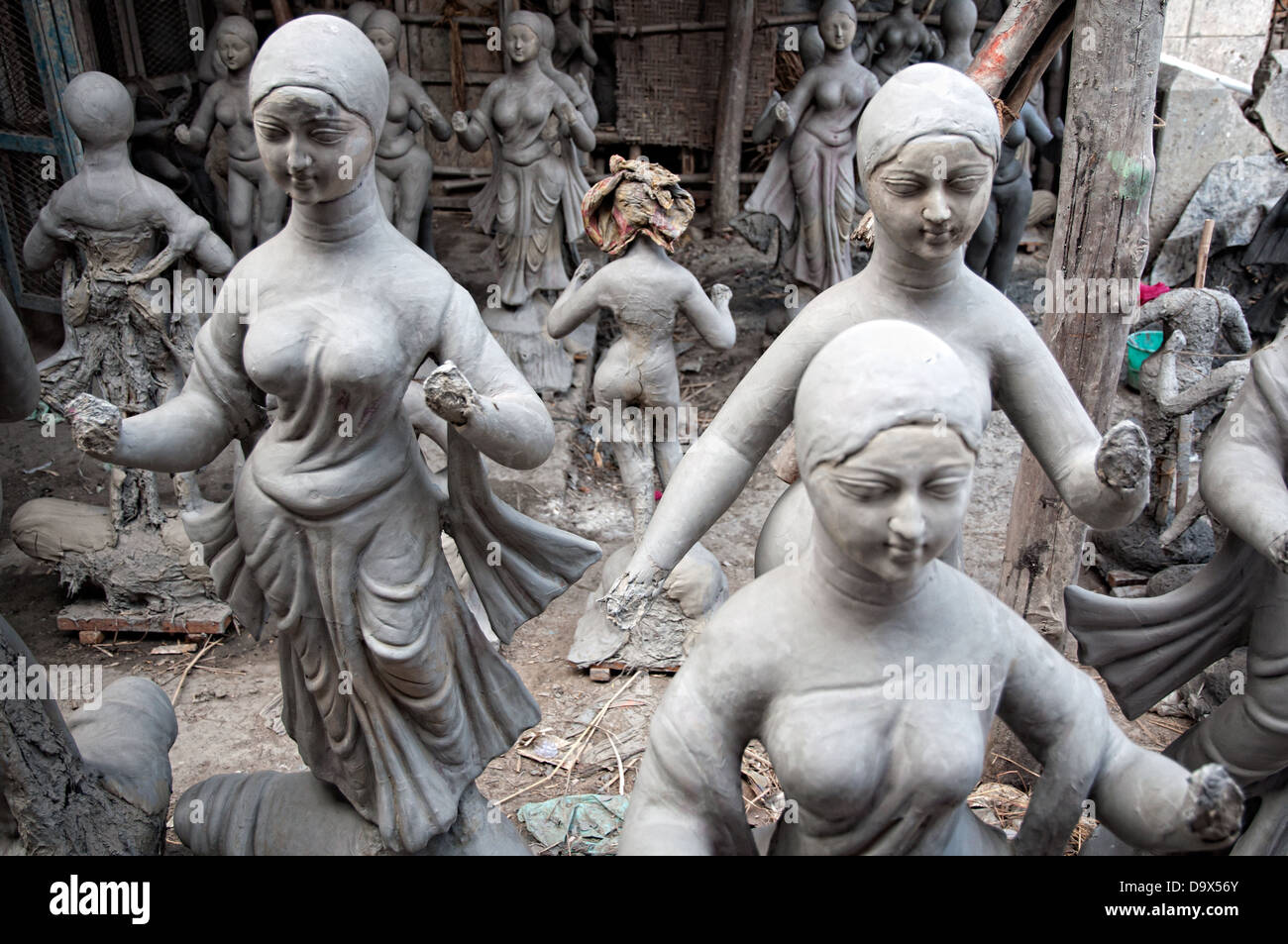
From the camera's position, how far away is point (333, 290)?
9.43ft

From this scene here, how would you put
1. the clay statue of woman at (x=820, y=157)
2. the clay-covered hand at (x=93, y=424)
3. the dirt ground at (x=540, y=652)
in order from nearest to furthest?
the clay-covered hand at (x=93, y=424), the dirt ground at (x=540, y=652), the clay statue of woman at (x=820, y=157)

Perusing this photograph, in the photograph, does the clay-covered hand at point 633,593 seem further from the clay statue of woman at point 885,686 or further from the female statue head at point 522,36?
the female statue head at point 522,36

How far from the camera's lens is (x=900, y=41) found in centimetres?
891

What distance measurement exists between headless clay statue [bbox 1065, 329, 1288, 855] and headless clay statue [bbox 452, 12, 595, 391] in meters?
5.32

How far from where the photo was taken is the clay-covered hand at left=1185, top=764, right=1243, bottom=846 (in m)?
1.95

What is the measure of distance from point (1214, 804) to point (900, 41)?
317 inches

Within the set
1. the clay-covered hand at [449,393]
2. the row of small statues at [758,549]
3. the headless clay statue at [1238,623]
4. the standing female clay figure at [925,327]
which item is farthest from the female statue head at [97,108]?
the headless clay statue at [1238,623]

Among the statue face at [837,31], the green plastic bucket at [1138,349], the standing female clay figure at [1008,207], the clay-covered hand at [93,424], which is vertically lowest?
the green plastic bucket at [1138,349]

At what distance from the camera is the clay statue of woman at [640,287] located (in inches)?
198

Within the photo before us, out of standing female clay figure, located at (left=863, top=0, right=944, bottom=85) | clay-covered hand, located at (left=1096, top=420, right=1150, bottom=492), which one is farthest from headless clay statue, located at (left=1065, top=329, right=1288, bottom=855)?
standing female clay figure, located at (left=863, top=0, right=944, bottom=85)

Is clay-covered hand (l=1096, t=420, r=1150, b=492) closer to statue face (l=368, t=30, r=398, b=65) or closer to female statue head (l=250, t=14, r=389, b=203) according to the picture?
female statue head (l=250, t=14, r=389, b=203)

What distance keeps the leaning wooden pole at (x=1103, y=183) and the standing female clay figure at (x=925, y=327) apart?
138cm

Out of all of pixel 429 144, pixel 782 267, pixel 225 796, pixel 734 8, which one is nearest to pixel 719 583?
pixel 225 796

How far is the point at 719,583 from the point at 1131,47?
2.98 meters
